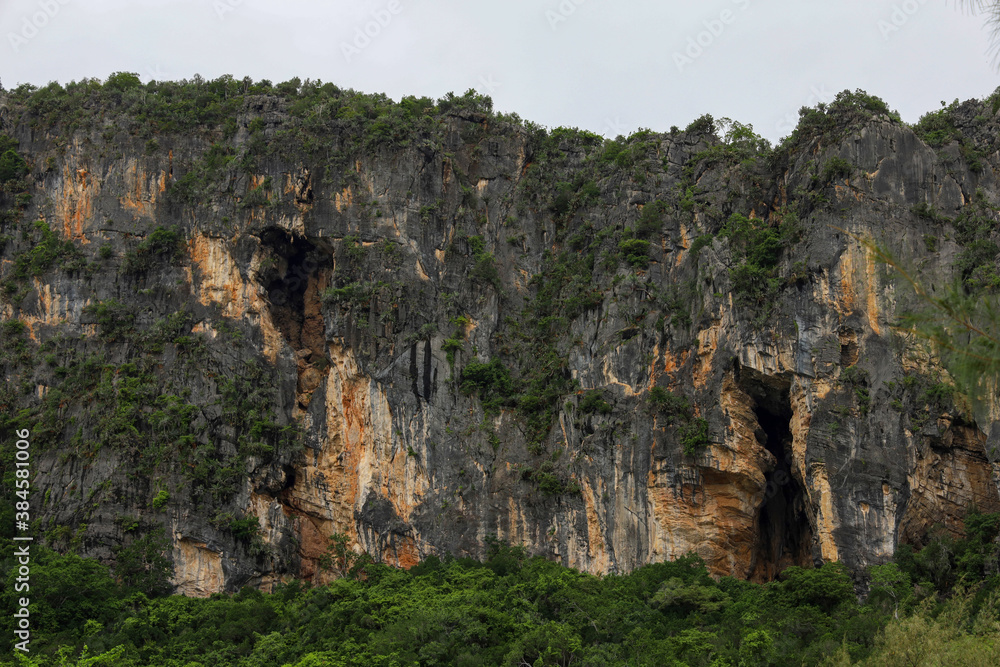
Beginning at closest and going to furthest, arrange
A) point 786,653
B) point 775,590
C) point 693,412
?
point 786,653 < point 775,590 < point 693,412

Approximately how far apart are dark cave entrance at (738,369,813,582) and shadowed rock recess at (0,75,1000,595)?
3.9 inches

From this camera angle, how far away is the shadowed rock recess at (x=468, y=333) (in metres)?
30.5

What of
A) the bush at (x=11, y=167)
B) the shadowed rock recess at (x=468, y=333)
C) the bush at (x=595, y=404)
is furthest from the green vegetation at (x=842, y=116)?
the bush at (x=11, y=167)

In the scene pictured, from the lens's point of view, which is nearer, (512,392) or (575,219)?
(512,392)

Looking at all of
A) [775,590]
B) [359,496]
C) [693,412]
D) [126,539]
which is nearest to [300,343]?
[359,496]

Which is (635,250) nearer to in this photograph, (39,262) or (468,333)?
(468,333)

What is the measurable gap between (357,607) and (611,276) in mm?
14681

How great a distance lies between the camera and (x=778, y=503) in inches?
1283

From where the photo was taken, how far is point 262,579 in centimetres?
3189

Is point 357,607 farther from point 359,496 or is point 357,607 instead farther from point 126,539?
point 126,539

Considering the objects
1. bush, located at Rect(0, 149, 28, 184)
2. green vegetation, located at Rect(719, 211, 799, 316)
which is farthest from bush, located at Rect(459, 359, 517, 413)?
bush, located at Rect(0, 149, 28, 184)

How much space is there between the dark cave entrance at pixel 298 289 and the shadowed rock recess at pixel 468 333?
14 centimetres

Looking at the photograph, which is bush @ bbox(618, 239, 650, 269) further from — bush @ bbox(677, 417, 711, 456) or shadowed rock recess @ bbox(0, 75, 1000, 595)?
bush @ bbox(677, 417, 711, 456)

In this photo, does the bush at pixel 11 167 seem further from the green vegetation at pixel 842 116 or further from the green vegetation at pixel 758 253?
the green vegetation at pixel 842 116
